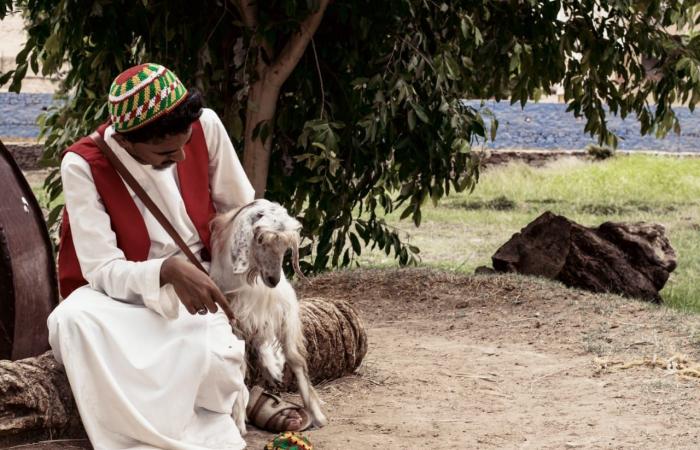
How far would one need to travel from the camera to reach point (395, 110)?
247 inches

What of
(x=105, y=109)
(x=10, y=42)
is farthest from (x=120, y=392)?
(x=10, y=42)

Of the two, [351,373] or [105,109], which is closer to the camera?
[351,373]

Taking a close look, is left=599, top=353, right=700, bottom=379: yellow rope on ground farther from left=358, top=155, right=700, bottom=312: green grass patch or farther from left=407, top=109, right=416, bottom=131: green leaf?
left=358, top=155, right=700, bottom=312: green grass patch

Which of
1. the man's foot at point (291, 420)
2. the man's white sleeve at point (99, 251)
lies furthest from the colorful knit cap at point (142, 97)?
the man's foot at point (291, 420)

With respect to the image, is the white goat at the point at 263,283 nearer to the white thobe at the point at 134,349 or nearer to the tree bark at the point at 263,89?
the white thobe at the point at 134,349

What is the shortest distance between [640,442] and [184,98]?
2.18 m

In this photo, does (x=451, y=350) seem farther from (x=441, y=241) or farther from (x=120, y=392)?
(x=441, y=241)

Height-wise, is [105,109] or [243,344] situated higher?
[105,109]

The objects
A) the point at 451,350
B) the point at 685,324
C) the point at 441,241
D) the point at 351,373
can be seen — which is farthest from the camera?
the point at 441,241

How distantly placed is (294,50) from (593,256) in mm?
2739

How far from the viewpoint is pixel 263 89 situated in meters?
6.65

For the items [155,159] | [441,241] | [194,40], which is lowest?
[441,241]

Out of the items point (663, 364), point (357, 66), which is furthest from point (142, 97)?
point (357, 66)

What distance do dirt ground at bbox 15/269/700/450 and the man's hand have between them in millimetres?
789
